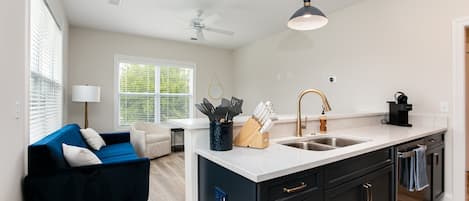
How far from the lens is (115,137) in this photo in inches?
157

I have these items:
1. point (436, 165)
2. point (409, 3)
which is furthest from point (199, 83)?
point (436, 165)

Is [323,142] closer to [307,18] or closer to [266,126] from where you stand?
[266,126]

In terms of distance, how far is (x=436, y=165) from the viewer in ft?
7.82

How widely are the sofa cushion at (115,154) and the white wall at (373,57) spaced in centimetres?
294

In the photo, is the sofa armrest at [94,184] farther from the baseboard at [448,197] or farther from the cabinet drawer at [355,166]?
the baseboard at [448,197]

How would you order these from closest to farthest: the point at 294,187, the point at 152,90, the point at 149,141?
the point at 294,187, the point at 149,141, the point at 152,90

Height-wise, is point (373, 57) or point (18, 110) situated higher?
point (373, 57)

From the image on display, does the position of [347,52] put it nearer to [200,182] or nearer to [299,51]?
[299,51]

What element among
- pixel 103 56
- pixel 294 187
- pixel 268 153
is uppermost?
pixel 103 56

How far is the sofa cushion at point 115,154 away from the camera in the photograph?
2941mm

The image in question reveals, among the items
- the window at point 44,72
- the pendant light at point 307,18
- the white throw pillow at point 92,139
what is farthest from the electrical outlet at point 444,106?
the white throw pillow at point 92,139

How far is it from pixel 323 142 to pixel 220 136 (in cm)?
112

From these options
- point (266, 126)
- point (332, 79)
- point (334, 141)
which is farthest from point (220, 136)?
point (332, 79)

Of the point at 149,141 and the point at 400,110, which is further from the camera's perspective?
the point at 149,141
